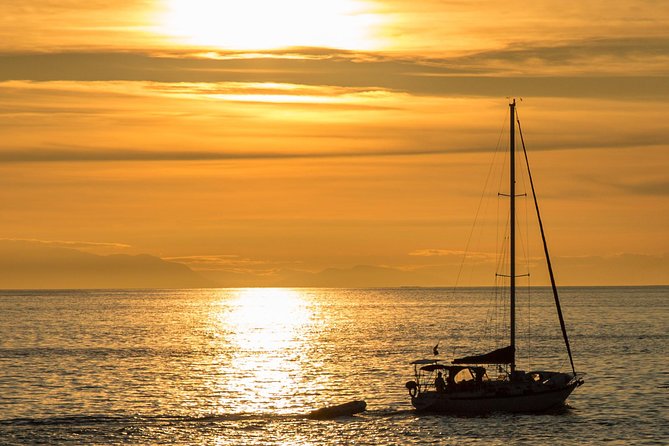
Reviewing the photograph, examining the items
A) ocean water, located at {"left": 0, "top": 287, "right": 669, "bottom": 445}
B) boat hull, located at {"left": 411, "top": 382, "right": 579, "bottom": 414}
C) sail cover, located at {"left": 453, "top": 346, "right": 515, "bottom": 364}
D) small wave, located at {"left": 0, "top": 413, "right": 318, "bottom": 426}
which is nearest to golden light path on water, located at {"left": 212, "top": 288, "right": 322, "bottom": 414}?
ocean water, located at {"left": 0, "top": 287, "right": 669, "bottom": 445}

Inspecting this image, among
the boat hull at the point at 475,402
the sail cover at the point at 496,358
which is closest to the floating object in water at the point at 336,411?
the boat hull at the point at 475,402

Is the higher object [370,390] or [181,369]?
[181,369]

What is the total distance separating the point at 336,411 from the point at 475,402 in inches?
417

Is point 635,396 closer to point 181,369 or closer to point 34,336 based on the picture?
point 181,369

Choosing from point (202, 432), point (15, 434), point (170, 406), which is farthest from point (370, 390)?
point (15, 434)

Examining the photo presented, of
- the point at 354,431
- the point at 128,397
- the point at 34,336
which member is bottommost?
the point at 354,431

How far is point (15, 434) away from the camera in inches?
2817

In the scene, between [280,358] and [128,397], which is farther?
Answer: [280,358]

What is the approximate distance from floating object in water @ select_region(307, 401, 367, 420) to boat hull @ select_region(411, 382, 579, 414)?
4414mm

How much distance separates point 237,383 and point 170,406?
19764 millimetres

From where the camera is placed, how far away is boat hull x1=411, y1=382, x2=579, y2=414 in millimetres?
80125

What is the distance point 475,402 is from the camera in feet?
263

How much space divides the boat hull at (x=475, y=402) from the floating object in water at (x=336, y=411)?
4414 millimetres

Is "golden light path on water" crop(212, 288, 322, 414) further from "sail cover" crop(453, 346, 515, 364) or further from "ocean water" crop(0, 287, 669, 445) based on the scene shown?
"sail cover" crop(453, 346, 515, 364)
